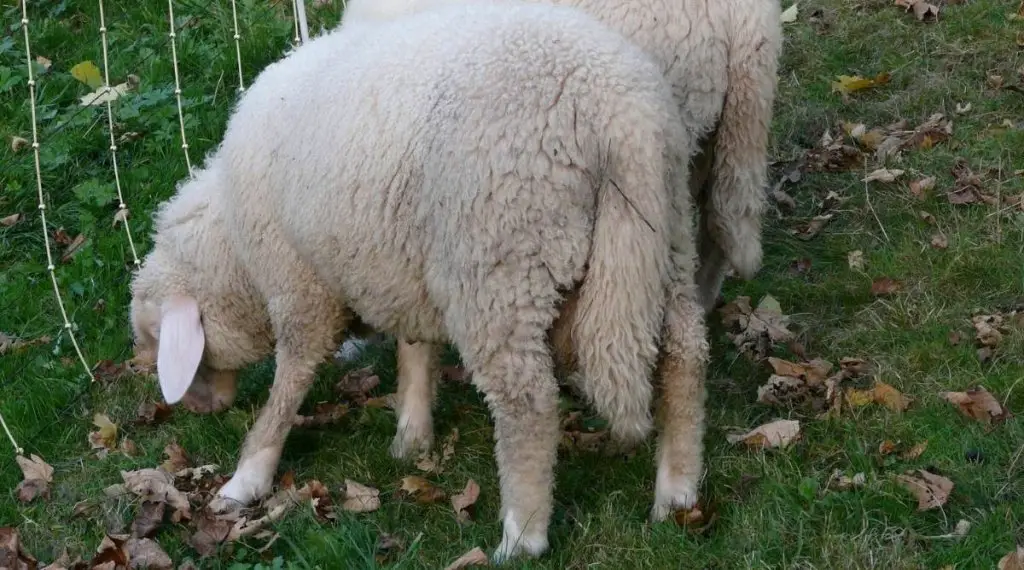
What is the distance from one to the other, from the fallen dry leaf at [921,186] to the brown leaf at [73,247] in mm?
3715

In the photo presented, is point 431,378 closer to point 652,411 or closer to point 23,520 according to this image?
point 652,411

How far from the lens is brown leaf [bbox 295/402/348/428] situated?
4703mm

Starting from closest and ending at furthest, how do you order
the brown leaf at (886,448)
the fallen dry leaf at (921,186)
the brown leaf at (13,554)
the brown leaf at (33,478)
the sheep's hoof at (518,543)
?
the sheep's hoof at (518,543) < the brown leaf at (886,448) < the brown leaf at (13,554) < the brown leaf at (33,478) < the fallen dry leaf at (921,186)

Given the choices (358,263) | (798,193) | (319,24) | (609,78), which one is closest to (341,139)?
(358,263)

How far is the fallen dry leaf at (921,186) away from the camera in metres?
5.41

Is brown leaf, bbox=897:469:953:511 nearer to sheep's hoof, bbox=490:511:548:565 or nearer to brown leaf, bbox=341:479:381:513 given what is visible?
sheep's hoof, bbox=490:511:548:565

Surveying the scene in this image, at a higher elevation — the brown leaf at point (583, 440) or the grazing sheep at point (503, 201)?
the grazing sheep at point (503, 201)

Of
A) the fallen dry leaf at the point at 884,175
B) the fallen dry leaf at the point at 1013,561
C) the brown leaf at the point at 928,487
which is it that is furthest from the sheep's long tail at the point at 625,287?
the fallen dry leaf at the point at 884,175

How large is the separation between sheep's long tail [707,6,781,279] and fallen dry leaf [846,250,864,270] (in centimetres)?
72

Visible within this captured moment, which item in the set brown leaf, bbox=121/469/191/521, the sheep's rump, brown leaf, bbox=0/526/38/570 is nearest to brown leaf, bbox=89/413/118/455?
brown leaf, bbox=121/469/191/521

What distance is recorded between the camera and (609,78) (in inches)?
137

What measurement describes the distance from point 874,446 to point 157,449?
99.6 inches

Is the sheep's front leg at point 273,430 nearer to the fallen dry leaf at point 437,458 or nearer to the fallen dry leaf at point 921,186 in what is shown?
the fallen dry leaf at point 437,458

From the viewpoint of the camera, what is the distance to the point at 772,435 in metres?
4.05
